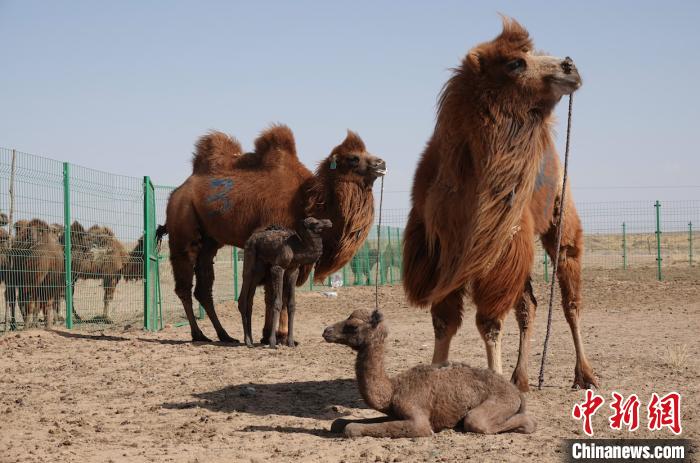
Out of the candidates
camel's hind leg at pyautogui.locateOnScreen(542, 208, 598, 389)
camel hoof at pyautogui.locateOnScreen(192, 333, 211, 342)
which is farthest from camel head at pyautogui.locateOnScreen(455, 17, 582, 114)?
camel hoof at pyautogui.locateOnScreen(192, 333, 211, 342)

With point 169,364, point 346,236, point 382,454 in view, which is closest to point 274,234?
point 346,236

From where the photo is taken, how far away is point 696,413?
585 centimetres

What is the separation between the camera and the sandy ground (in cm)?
500

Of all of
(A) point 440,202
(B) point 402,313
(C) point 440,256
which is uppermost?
(A) point 440,202

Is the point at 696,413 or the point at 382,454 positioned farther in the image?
the point at 696,413

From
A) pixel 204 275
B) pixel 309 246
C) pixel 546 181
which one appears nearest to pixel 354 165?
pixel 309 246

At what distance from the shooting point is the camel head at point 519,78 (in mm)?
5664

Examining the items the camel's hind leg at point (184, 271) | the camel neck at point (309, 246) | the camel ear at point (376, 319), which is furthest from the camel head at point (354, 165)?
the camel ear at point (376, 319)

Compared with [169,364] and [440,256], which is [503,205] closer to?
[440,256]

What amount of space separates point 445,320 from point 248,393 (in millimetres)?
1699

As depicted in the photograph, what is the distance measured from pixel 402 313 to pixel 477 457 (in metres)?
10.8

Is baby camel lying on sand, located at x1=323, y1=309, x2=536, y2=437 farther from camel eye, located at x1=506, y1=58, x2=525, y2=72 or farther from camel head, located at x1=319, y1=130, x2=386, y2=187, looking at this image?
camel head, located at x1=319, y1=130, x2=386, y2=187

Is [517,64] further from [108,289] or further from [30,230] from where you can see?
[108,289]

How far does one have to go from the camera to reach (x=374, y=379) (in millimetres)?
5270
